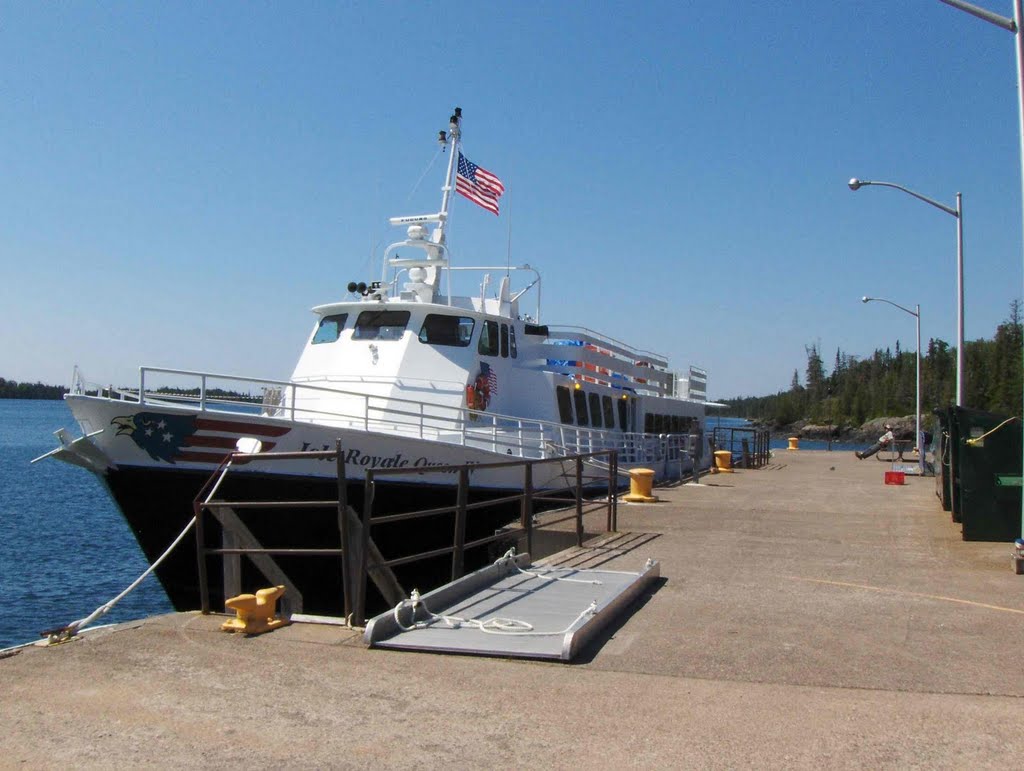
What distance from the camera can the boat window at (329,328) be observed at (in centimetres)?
1597

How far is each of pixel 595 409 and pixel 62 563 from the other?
1183 cm

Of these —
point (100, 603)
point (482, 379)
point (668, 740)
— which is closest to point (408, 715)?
point (668, 740)

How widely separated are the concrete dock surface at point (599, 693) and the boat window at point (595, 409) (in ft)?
35.8

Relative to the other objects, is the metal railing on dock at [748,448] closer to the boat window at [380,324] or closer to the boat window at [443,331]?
the boat window at [443,331]

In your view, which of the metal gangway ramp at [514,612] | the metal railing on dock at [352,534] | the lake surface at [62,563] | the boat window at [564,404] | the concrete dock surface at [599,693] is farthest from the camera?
the boat window at [564,404]

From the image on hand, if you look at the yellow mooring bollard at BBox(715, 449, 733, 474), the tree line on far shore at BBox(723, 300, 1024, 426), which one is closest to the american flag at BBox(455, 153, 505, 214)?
the yellow mooring bollard at BBox(715, 449, 733, 474)

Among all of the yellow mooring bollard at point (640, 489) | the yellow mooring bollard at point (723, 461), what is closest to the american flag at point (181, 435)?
the yellow mooring bollard at point (640, 489)

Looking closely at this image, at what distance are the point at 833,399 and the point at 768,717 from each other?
173522 mm

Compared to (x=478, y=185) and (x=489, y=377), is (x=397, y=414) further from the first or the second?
(x=478, y=185)

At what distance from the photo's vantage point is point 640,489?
15.7m

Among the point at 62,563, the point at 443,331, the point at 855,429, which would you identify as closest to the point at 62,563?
the point at 62,563

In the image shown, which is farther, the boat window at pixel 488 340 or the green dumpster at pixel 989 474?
the boat window at pixel 488 340

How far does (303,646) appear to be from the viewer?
19.3 feet

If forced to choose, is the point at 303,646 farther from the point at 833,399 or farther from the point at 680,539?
the point at 833,399
